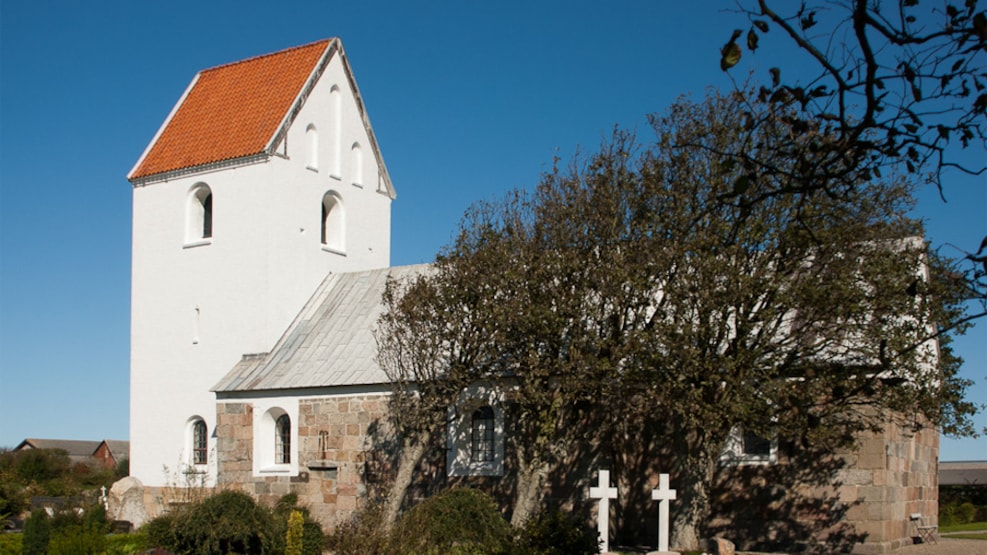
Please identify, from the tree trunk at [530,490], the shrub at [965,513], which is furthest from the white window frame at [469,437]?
the shrub at [965,513]

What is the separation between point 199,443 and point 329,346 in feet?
15.2

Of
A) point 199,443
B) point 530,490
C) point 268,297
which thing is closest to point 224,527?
point 530,490

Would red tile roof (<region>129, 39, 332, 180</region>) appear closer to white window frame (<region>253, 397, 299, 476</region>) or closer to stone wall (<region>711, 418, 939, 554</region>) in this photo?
white window frame (<region>253, 397, 299, 476</region>)

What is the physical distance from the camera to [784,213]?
17.0 metres

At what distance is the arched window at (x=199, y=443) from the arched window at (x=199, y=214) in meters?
4.86

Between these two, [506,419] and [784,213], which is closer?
[784,213]

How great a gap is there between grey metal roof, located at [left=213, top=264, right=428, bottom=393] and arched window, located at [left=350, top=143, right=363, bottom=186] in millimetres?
2908

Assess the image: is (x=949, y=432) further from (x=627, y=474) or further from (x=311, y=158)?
(x=311, y=158)

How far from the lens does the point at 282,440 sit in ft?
80.8

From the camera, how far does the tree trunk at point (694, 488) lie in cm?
1750

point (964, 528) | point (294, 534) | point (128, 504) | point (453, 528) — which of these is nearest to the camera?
point (453, 528)

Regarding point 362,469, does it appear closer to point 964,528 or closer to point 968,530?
point 968,530

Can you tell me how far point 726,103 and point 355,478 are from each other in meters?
11.3

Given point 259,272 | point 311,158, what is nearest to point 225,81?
point 311,158
